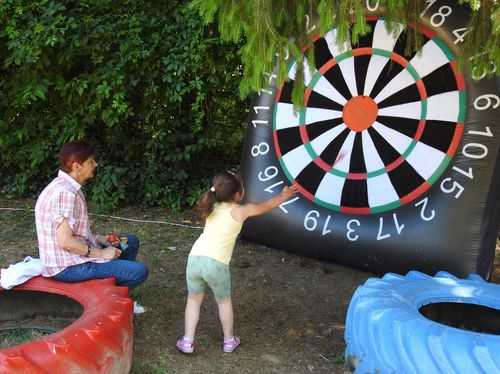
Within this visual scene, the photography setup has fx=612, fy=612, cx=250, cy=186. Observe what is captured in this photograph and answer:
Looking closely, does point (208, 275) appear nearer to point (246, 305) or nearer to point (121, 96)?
point (246, 305)

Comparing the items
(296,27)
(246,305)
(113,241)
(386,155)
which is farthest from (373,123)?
(113,241)

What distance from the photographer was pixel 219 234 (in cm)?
302

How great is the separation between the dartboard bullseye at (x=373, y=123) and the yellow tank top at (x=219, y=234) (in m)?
Answer: 1.41

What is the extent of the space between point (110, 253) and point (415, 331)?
1628 millimetres

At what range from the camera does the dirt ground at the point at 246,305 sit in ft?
10.2

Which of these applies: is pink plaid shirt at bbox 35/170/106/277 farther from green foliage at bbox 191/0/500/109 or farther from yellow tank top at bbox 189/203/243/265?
green foliage at bbox 191/0/500/109

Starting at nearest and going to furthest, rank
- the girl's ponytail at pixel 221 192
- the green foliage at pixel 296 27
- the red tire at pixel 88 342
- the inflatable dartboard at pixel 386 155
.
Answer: the red tire at pixel 88 342, the green foliage at pixel 296 27, the girl's ponytail at pixel 221 192, the inflatable dartboard at pixel 386 155

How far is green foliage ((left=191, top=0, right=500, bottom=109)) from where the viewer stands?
114 inches

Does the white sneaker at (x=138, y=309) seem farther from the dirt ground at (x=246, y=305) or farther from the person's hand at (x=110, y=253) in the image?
the person's hand at (x=110, y=253)

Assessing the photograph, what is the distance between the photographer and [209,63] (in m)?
5.46

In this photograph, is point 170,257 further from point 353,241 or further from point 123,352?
point 123,352

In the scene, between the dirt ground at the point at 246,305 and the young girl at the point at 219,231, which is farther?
the dirt ground at the point at 246,305

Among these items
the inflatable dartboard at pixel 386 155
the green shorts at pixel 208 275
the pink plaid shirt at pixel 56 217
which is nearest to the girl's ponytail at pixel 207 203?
the green shorts at pixel 208 275

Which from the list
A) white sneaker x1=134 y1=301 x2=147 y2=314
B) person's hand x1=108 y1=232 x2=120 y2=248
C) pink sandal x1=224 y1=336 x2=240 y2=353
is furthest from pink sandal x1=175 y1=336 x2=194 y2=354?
person's hand x1=108 y1=232 x2=120 y2=248
